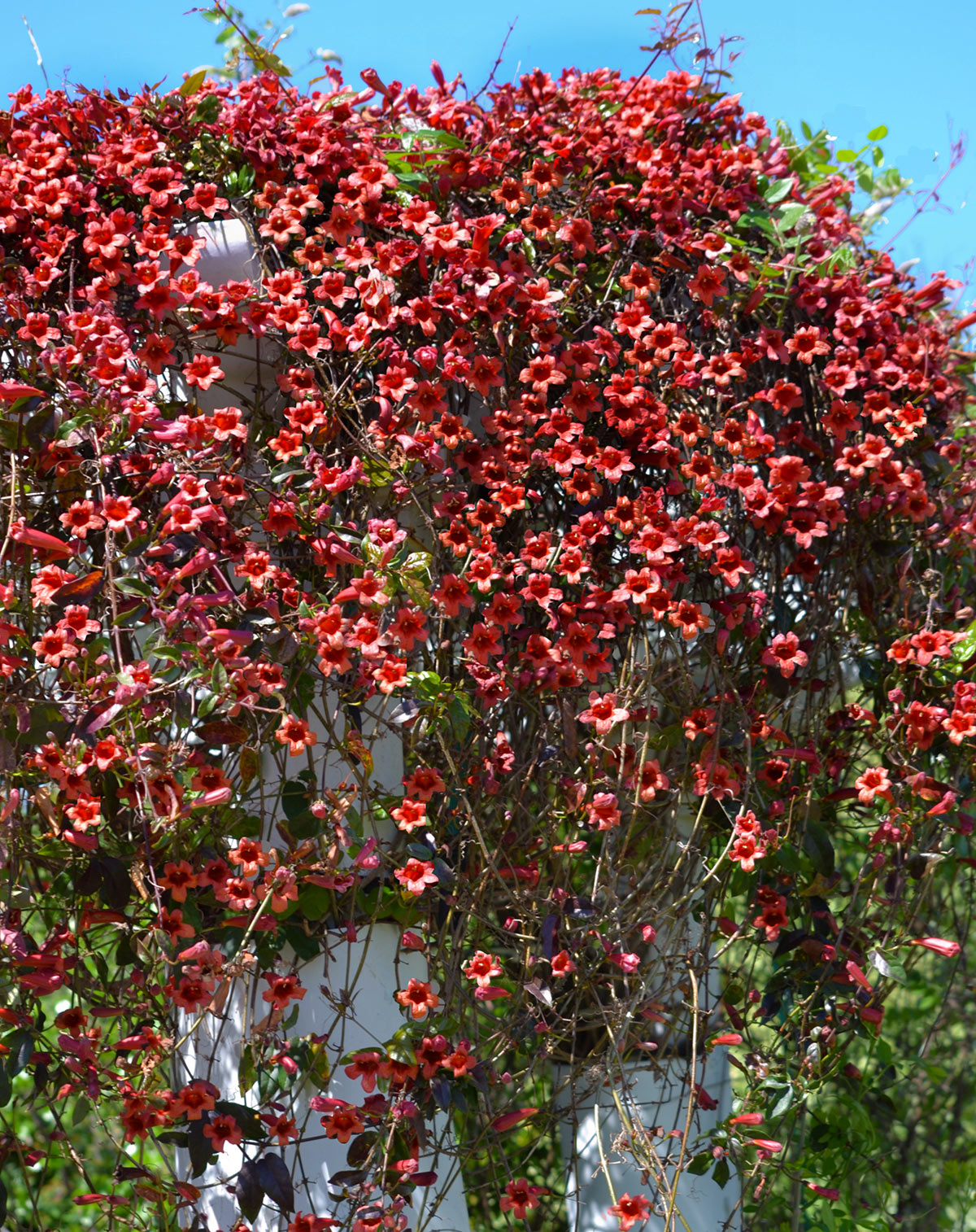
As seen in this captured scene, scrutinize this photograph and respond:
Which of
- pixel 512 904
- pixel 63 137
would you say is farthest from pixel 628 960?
pixel 63 137

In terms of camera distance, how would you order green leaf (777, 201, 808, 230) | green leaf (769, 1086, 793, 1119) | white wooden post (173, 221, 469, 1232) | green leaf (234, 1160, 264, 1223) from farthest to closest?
green leaf (777, 201, 808, 230) → green leaf (769, 1086, 793, 1119) → white wooden post (173, 221, 469, 1232) → green leaf (234, 1160, 264, 1223)

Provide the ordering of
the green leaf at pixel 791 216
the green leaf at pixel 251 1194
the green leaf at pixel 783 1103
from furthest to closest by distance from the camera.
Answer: the green leaf at pixel 791 216 < the green leaf at pixel 783 1103 < the green leaf at pixel 251 1194

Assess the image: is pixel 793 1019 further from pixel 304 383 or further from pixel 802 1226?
pixel 304 383

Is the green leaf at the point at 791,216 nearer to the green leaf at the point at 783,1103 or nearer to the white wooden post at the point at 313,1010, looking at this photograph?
the white wooden post at the point at 313,1010

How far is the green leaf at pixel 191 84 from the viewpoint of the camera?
1.80 meters

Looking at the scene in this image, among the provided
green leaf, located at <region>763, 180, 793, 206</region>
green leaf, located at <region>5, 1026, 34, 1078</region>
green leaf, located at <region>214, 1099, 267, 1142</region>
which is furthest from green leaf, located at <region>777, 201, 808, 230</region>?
green leaf, located at <region>5, 1026, 34, 1078</region>

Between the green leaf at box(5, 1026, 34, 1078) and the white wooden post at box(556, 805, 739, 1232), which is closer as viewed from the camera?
the green leaf at box(5, 1026, 34, 1078)

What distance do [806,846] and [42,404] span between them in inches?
54.6

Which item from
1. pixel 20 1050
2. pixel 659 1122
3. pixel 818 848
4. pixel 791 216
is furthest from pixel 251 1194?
pixel 791 216

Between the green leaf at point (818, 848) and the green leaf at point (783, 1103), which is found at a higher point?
the green leaf at point (818, 848)

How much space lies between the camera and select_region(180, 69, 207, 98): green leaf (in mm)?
1801

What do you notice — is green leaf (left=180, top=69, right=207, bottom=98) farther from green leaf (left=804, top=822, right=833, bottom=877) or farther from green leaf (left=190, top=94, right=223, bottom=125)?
green leaf (left=804, top=822, right=833, bottom=877)

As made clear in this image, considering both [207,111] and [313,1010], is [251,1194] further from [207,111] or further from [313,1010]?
[207,111]

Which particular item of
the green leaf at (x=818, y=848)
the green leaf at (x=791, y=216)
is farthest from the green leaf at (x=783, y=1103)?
the green leaf at (x=791, y=216)
